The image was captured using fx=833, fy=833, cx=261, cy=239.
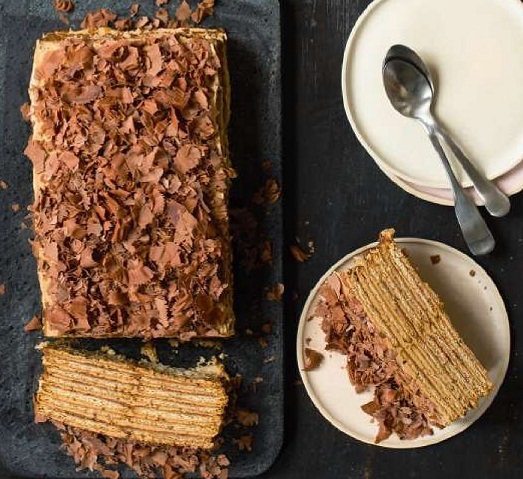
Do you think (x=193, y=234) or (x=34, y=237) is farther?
(x=34, y=237)

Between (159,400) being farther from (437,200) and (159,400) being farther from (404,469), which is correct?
(437,200)

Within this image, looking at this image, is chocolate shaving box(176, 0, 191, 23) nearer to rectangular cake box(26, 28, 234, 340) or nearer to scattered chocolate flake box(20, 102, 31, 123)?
rectangular cake box(26, 28, 234, 340)

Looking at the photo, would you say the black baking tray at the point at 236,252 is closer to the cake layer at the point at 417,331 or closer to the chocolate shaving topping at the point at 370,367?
the chocolate shaving topping at the point at 370,367

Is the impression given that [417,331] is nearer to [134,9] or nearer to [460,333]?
[460,333]

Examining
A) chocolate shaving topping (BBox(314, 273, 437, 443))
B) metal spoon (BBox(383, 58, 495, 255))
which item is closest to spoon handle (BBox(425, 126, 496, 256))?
metal spoon (BBox(383, 58, 495, 255))

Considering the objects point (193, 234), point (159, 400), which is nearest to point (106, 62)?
point (193, 234)
